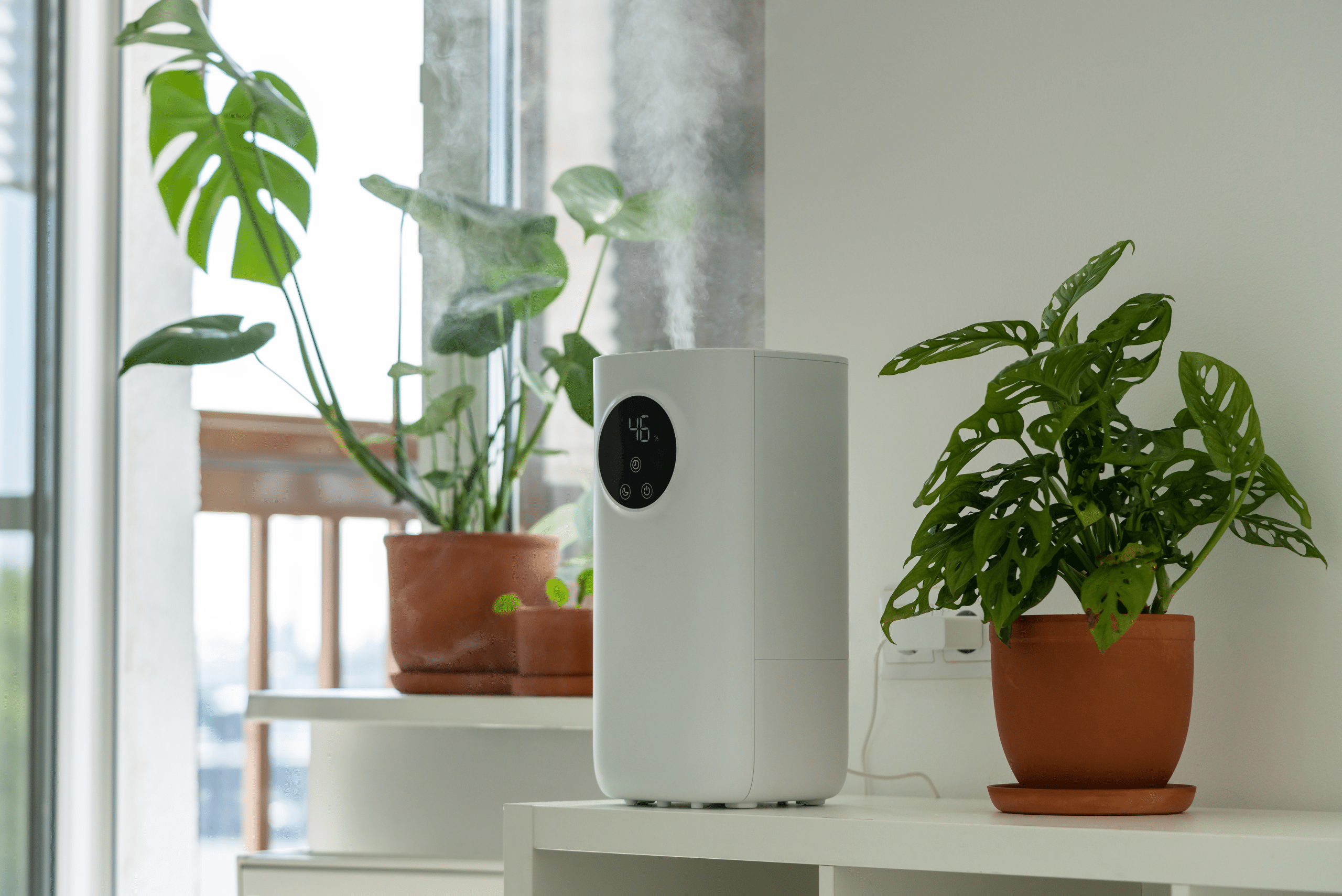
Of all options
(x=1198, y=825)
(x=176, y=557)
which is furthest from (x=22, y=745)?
(x=1198, y=825)

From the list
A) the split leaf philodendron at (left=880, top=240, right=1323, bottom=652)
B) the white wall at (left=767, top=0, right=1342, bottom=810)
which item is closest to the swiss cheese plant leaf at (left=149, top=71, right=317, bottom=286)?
the white wall at (left=767, top=0, right=1342, bottom=810)

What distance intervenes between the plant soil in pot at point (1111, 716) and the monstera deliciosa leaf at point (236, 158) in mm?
1171

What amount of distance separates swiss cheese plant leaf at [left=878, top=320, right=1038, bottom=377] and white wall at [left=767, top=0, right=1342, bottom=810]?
8.0 inches

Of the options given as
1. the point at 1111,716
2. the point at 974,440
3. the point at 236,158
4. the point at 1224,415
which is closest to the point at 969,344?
the point at 974,440

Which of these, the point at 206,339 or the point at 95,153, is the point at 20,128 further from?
the point at 206,339

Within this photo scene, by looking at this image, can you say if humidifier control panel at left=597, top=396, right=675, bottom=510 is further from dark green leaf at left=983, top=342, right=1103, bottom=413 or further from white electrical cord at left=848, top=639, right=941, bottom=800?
white electrical cord at left=848, top=639, right=941, bottom=800

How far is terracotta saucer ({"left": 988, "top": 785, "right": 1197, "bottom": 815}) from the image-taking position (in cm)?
96

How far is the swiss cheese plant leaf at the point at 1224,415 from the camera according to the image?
3.20ft

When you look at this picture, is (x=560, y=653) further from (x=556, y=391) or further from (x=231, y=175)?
(x=231, y=175)

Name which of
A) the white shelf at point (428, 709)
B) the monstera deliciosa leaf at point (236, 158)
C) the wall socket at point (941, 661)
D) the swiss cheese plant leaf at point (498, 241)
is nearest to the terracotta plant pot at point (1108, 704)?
the wall socket at point (941, 661)

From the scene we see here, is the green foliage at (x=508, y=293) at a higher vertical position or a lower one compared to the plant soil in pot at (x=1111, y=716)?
higher

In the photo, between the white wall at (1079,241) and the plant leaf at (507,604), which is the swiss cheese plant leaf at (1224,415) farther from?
the plant leaf at (507,604)

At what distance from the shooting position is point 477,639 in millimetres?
1638

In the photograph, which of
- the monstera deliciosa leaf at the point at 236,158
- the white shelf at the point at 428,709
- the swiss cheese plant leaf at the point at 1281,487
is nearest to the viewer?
the swiss cheese plant leaf at the point at 1281,487
